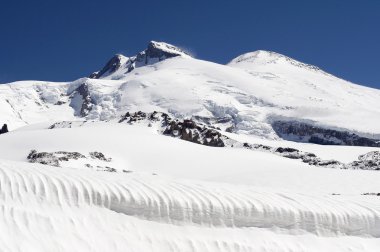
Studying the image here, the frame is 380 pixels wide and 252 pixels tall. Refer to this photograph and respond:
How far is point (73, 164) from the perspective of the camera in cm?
4119

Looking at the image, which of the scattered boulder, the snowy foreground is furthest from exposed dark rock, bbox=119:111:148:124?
the snowy foreground

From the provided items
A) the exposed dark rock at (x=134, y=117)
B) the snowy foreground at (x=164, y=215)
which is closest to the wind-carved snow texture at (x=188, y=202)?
the snowy foreground at (x=164, y=215)

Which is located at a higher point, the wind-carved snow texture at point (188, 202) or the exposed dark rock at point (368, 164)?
the wind-carved snow texture at point (188, 202)

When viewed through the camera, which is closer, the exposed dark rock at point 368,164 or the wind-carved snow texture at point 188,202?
the wind-carved snow texture at point 188,202

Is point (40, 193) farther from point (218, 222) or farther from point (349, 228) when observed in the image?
point (349, 228)

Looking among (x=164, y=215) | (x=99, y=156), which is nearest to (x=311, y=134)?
(x=99, y=156)

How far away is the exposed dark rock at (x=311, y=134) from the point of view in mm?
171750

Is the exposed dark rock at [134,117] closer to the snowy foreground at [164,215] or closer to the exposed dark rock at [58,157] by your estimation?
the exposed dark rock at [58,157]

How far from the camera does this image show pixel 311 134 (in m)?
184

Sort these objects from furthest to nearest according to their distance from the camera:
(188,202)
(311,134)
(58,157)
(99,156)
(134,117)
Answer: (311,134) < (134,117) < (99,156) < (58,157) < (188,202)

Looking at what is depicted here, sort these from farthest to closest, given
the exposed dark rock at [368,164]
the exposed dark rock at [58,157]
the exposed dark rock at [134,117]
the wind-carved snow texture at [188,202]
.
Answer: the exposed dark rock at [134,117], the exposed dark rock at [368,164], the exposed dark rock at [58,157], the wind-carved snow texture at [188,202]

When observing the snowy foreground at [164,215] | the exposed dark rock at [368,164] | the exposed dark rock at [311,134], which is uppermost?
the snowy foreground at [164,215]

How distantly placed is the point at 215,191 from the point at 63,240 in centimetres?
466

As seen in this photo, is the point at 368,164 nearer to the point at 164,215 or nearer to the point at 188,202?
the point at 188,202
